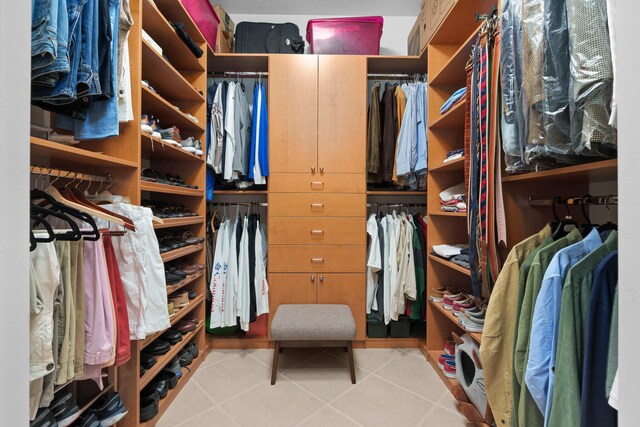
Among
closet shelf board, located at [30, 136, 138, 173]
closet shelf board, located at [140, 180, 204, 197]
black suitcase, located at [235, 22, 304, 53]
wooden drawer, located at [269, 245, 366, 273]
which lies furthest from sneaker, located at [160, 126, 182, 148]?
black suitcase, located at [235, 22, 304, 53]

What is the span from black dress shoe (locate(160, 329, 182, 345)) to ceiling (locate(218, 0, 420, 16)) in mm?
2729

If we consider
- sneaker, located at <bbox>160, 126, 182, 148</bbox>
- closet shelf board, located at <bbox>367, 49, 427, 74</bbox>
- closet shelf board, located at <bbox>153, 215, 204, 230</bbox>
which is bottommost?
closet shelf board, located at <bbox>153, 215, 204, 230</bbox>

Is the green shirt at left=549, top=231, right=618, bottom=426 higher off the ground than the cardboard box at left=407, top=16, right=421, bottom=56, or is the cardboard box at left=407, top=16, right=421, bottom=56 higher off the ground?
the cardboard box at left=407, top=16, right=421, bottom=56

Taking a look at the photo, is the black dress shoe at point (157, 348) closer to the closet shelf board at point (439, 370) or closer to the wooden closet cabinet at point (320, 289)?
the wooden closet cabinet at point (320, 289)

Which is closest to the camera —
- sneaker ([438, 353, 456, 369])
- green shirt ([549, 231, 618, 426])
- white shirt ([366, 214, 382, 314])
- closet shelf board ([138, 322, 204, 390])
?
green shirt ([549, 231, 618, 426])

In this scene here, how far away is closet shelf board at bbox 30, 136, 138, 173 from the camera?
888 millimetres

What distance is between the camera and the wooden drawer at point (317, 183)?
2.22 metres

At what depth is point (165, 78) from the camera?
176 cm

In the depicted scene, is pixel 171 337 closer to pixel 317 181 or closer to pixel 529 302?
pixel 317 181

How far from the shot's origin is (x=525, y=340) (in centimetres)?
92

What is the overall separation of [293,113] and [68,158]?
1492mm

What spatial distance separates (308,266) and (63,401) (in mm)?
1493

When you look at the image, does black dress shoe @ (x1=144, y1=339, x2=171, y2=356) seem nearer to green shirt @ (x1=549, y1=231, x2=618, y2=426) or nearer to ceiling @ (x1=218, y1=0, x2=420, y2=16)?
green shirt @ (x1=549, y1=231, x2=618, y2=426)

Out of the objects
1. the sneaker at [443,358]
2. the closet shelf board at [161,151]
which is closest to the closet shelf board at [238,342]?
the sneaker at [443,358]
